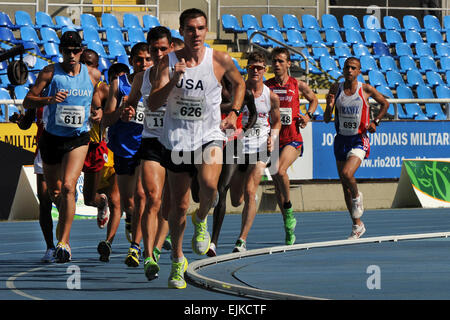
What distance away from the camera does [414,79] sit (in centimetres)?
2848

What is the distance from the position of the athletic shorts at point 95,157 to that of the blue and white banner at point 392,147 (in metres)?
9.23

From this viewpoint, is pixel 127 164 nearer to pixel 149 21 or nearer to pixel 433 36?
pixel 149 21

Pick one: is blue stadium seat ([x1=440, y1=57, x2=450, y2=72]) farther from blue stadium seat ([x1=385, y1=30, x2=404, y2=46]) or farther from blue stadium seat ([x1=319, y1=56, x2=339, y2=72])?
blue stadium seat ([x1=319, y1=56, x2=339, y2=72])

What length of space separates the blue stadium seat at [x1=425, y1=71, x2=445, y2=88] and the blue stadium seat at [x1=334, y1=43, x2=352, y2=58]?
7.26 ft

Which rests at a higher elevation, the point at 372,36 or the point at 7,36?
the point at 372,36

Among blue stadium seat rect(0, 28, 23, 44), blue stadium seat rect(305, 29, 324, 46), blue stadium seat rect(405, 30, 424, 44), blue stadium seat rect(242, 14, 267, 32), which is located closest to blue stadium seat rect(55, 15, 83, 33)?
blue stadium seat rect(0, 28, 23, 44)

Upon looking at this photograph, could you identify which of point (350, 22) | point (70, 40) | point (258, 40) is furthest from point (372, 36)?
point (70, 40)

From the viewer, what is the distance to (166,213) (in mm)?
10125

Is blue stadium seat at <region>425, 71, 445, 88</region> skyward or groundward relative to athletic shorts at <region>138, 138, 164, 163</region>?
skyward

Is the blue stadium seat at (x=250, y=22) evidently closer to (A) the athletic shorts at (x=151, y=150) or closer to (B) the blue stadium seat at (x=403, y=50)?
(B) the blue stadium seat at (x=403, y=50)

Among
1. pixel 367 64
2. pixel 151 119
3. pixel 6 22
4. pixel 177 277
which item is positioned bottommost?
pixel 177 277

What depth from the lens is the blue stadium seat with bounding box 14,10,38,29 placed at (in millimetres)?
26047

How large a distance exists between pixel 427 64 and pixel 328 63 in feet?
11.1
